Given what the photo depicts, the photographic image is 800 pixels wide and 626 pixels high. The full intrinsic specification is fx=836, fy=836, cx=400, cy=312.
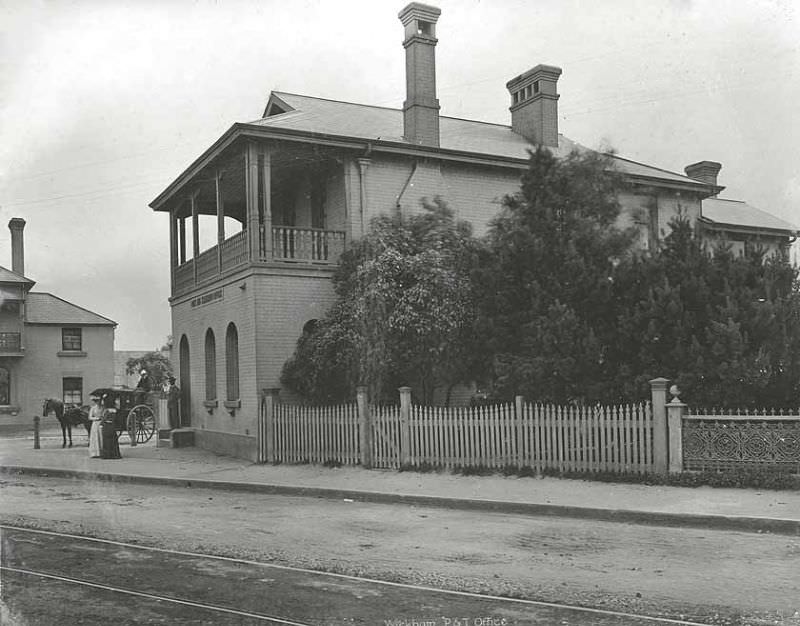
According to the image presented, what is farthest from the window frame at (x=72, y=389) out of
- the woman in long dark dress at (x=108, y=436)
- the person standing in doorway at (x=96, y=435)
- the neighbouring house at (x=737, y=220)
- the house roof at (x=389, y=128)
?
the neighbouring house at (x=737, y=220)

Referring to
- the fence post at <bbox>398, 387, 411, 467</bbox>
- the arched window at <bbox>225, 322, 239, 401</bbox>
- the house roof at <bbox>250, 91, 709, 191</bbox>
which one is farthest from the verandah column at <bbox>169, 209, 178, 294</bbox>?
the fence post at <bbox>398, 387, 411, 467</bbox>

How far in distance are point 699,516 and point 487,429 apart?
15.3ft

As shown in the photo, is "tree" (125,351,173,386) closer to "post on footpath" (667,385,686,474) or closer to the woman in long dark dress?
the woman in long dark dress

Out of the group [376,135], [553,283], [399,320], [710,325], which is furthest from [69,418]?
[710,325]

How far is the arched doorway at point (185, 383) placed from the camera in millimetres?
22781

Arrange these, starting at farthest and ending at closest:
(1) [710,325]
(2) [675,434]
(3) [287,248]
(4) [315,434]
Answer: (3) [287,248] < (4) [315,434] < (1) [710,325] < (2) [675,434]

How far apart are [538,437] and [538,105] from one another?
1401cm

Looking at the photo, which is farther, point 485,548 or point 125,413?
point 125,413

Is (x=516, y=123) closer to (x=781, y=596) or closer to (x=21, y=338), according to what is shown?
(x=781, y=596)

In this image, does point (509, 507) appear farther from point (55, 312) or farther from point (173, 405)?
point (55, 312)

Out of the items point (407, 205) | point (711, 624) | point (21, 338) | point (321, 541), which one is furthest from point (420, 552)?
point (21, 338)

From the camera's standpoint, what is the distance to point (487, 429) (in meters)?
13.8

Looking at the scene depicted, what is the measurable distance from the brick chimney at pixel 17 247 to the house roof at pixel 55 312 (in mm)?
1644

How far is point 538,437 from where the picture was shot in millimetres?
13305
